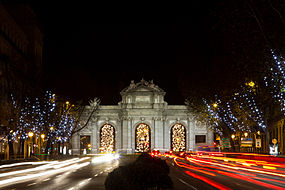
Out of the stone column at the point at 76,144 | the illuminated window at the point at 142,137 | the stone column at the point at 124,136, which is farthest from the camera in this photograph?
the stone column at the point at 76,144

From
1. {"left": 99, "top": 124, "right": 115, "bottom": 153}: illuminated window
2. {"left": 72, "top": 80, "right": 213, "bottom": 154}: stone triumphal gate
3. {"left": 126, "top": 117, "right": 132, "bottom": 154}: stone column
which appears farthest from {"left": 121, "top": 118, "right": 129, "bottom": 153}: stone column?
{"left": 99, "top": 124, "right": 115, "bottom": 153}: illuminated window

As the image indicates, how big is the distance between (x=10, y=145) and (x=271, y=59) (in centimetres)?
4270

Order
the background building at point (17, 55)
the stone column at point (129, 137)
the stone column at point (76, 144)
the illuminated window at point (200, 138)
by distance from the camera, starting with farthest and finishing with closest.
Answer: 1. the illuminated window at point (200, 138)
2. the stone column at point (76, 144)
3. the stone column at point (129, 137)
4. the background building at point (17, 55)

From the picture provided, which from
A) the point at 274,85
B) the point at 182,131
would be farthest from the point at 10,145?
the point at 182,131

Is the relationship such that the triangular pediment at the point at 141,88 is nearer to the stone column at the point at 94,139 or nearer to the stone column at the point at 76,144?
the stone column at the point at 94,139

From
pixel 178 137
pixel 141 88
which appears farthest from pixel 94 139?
pixel 178 137

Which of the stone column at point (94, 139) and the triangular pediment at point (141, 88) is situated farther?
the stone column at point (94, 139)

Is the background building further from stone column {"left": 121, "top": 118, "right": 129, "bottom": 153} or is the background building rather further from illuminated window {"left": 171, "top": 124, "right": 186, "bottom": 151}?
illuminated window {"left": 171, "top": 124, "right": 186, "bottom": 151}

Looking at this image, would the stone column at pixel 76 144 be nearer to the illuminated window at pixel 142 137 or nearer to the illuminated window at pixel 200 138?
the illuminated window at pixel 142 137

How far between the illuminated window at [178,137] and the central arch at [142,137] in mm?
5678

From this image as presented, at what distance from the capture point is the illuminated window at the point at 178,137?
11162 cm

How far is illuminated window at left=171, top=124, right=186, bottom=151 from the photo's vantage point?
11162cm

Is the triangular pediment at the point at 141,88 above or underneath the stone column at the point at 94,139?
above

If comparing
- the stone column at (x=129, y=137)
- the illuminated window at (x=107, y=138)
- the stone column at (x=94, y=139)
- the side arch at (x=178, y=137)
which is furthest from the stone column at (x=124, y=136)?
the side arch at (x=178, y=137)
